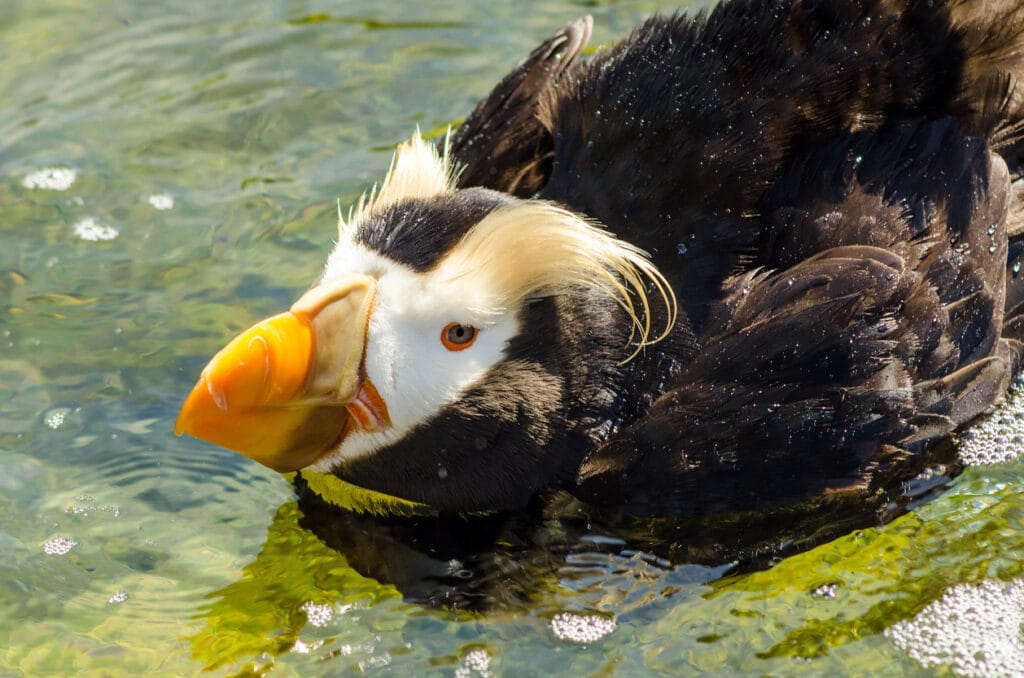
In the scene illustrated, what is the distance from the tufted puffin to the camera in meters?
4.57

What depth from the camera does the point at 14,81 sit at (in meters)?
7.15

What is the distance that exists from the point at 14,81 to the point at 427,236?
3426mm

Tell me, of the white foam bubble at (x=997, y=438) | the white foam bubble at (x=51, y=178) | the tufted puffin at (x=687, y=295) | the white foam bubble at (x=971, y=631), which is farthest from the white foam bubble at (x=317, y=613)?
the white foam bubble at (x=51, y=178)

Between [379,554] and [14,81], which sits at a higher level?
[14,81]

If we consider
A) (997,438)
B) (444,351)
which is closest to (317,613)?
(444,351)

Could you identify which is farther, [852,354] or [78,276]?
[78,276]

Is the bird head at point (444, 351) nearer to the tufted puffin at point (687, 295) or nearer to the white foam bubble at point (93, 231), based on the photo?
the tufted puffin at point (687, 295)

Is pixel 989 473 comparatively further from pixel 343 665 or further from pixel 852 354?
pixel 343 665

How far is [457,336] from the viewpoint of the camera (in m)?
4.59

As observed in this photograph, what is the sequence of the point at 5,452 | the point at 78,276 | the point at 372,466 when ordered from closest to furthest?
the point at 372,466 < the point at 5,452 < the point at 78,276

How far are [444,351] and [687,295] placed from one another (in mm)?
806

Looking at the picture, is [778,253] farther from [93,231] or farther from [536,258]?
[93,231]

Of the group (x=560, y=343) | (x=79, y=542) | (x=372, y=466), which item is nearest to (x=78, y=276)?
(x=79, y=542)

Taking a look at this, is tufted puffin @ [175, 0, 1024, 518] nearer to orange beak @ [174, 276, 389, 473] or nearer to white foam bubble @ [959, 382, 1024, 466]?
orange beak @ [174, 276, 389, 473]
